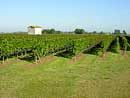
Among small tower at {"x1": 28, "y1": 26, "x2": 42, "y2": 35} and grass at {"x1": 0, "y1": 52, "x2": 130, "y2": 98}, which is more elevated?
small tower at {"x1": 28, "y1": 26, "x2": 42, "y2": 35}

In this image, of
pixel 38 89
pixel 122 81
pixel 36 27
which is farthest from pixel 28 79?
pixel 36 27

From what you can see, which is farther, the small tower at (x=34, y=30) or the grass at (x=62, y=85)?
the small tower at (x=34, y=30)

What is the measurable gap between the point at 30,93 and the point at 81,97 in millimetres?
2261

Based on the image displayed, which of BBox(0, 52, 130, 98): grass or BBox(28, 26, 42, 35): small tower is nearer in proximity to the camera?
BBox(0, 52, 130, 98): grass

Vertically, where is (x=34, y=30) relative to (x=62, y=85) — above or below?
above

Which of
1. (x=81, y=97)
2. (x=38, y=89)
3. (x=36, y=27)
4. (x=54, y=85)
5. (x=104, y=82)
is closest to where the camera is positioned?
(x=81, y=97)

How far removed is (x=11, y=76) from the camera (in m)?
15.5

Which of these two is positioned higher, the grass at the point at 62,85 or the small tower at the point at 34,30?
the small tower at the point at 34,30

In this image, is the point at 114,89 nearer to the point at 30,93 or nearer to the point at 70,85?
the point at 70,85

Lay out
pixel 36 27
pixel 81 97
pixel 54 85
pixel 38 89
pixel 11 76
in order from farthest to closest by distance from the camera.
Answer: pixel 36 27 → pixel 11 76 → pixel 54 85 → pixel 38 89 → pixel 81 97

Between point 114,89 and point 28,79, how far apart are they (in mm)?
4915

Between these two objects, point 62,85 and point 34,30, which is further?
point 34,30

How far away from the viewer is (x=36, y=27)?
114 m

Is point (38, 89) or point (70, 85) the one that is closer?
point (38, 89)
